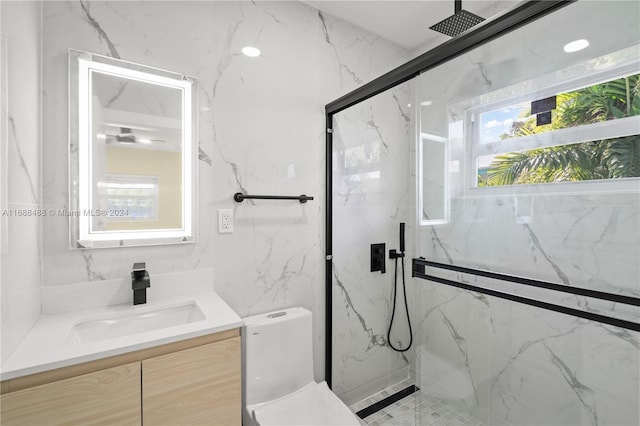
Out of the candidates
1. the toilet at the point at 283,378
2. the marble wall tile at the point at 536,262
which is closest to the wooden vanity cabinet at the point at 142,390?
the toilet at the point at 283,378

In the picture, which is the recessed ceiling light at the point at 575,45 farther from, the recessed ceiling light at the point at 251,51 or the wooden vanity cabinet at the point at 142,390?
the wooden vanity cabinet at the point at 142,390

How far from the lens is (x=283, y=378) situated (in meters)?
1.49

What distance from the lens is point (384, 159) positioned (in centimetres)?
204

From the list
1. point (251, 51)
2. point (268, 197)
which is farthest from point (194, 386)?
point (251, 51)

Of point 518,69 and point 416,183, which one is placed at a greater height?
point 518,69

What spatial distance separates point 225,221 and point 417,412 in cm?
141

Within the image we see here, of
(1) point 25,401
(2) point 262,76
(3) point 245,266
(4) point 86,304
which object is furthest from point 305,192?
(1) point 25,401

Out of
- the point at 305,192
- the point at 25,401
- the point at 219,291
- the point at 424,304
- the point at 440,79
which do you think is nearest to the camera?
the point at 25,401

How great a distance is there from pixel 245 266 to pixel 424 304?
38.7 inches

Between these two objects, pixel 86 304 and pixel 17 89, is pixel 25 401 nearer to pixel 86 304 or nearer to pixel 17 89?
pixel 86 304

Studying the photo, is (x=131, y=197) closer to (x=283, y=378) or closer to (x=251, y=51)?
(x=251, y=51)

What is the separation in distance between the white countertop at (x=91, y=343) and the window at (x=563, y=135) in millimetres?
1276

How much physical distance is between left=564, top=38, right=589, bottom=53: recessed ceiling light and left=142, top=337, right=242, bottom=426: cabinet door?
1.66m

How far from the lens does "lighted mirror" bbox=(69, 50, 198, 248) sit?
1230mm
